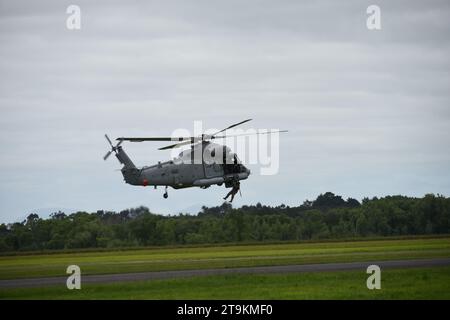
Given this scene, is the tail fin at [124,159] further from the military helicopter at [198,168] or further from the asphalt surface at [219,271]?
the asphalt surface at [219,271]

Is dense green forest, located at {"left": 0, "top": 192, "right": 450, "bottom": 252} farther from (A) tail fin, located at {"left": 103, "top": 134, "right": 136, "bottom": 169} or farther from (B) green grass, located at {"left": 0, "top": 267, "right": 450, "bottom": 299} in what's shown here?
(B) green grass, located at {"left": 0, "top": 267, "right": 450, "bottom": 299}

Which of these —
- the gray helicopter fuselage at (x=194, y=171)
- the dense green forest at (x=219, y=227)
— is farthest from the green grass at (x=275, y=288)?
the dense green forest at (x=219, y=227)

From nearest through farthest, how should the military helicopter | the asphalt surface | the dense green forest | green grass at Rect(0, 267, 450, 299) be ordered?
green grass at Rect(0, 267, 450, 299)
the asphalt surface
the military helicopter
the dense green forest

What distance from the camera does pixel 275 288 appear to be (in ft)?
137

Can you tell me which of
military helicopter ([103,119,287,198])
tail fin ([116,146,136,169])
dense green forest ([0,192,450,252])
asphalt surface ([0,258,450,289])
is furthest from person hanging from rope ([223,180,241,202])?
dense green forest ([0,192,450,252])

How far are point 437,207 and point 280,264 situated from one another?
6116 cm

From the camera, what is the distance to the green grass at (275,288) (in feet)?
129

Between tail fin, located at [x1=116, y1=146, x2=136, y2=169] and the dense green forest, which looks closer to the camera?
tail fin, located at [x1=116, y1=146, x2=136, y2=169]

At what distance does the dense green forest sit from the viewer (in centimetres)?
10256

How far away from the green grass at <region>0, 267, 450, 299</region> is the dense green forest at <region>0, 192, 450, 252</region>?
52.9 m

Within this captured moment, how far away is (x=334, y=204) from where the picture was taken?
15550cm

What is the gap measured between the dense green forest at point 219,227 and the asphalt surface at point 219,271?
45.8 m
